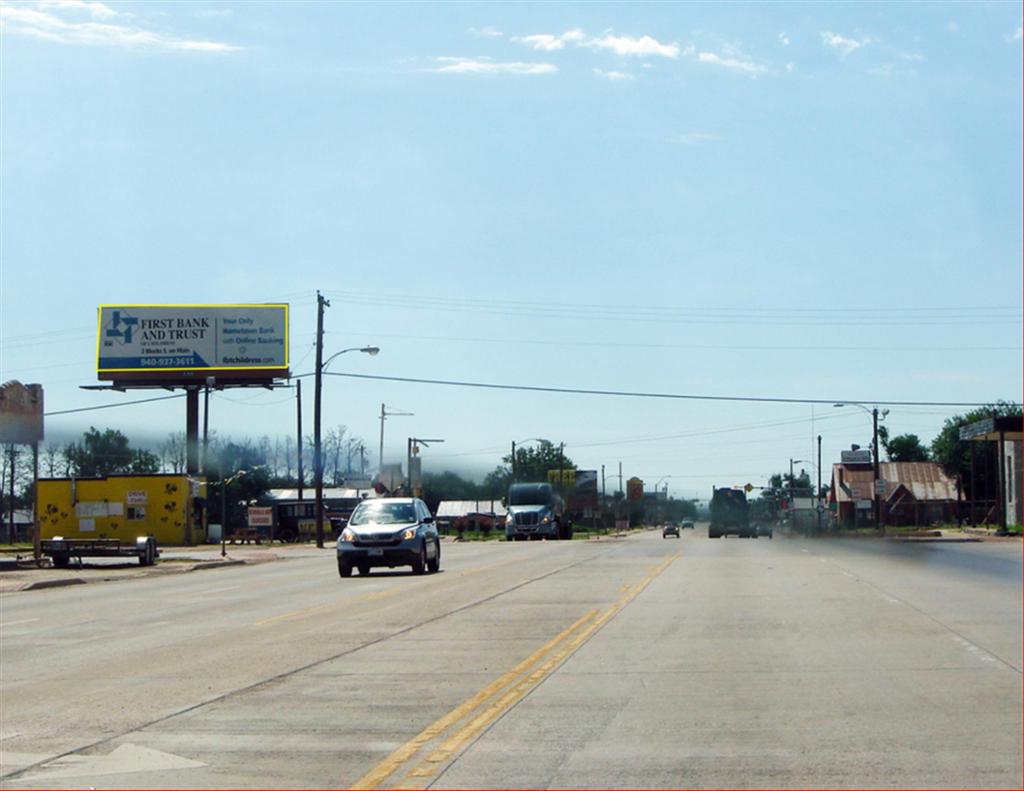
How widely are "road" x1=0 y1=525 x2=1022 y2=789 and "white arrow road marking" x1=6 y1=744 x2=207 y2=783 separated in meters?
0.03

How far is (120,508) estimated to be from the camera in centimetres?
6944

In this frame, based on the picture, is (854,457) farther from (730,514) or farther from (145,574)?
(145,574)

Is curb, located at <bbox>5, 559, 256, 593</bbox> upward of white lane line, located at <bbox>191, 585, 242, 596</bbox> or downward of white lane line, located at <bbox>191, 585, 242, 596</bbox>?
upward

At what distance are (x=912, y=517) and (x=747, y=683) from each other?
10498 cm

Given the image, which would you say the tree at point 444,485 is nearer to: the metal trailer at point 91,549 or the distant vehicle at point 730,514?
the distant vehicle at point 730,514

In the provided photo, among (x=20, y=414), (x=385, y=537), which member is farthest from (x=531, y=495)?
(x=385, y=537)

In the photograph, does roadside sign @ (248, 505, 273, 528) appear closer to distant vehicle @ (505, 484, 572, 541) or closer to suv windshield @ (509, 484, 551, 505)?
distant vehicle @ (505, 484, 572, 541)

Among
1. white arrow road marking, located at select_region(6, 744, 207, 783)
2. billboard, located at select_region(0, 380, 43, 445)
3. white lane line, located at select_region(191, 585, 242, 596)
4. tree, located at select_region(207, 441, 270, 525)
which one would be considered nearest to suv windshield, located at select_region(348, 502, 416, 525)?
white lane line, located at select_region(191, 585, 242, 596)

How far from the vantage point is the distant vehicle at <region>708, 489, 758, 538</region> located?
253 ft

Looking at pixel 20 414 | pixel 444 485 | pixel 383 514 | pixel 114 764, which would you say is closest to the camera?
pixel 114 764

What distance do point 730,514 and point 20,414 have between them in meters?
46.1

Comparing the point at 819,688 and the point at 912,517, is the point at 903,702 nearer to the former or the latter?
the point at 819,688

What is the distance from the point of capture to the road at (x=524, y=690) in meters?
8.80

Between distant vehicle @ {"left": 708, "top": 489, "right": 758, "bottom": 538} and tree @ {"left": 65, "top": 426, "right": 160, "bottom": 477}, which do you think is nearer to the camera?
distant vehicle @ {"left": 708, "top": 489, "right": 758, "bottom": 538}
